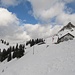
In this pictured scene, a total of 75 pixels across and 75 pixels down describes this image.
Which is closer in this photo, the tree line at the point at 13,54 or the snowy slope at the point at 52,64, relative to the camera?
the snowy slope at the point at 52,64

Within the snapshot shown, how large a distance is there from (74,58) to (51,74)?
5.90 meters

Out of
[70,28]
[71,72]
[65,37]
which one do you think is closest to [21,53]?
[65,37]

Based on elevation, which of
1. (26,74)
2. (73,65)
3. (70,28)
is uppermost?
(70,28)

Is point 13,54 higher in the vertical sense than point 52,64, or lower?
higher

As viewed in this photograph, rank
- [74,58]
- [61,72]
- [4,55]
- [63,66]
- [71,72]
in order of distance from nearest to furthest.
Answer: [71,72]
[61,72]
[63,66]
[74,58]
[4,55]

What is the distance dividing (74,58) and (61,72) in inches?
215

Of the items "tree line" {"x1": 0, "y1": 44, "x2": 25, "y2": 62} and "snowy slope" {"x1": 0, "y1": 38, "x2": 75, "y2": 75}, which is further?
"tree line" {"x1": 0, "y1": 44, "x2": 25, "y2": 62}

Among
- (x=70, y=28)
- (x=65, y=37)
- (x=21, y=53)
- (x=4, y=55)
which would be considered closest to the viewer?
(x=21, y=53)

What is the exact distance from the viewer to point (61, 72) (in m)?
23.1

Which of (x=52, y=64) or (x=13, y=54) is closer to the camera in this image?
(x=52, y=64)

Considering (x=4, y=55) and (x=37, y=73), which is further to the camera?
(x=4, y=55)

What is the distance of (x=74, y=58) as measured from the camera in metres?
27.5

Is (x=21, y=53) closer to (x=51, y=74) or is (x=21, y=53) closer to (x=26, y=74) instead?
(x=26, y=74)

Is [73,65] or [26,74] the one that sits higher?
[73,65]
